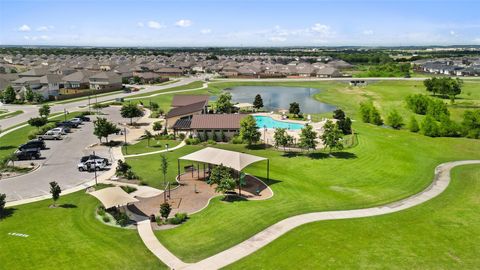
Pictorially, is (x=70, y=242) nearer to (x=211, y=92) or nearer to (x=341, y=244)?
(x=341, y=244)

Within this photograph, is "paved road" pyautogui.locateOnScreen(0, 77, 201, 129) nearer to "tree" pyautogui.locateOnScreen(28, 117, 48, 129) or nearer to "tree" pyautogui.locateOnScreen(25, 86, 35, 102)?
"tree" pyautogui.locateOnScreen(25, 86, 35, 102)

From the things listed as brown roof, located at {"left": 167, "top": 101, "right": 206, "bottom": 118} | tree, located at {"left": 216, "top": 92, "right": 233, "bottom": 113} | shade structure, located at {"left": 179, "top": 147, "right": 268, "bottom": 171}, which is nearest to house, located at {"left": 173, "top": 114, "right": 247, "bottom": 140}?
brown roof, located at {"left": 167, "top": 101, "right": 206, "bottom": 118}

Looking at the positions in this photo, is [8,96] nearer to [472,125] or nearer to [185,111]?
[185,111]

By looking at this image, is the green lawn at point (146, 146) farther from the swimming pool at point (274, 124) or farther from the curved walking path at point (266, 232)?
the curved walking path at point (266, 232)

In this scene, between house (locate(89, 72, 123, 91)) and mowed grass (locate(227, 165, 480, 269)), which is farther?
house (locate(89, 72, 123, 91))

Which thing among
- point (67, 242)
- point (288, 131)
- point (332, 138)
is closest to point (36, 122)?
point (288, 131)

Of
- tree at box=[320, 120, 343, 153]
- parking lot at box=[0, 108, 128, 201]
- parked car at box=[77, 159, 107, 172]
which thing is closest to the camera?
parking lot at box=[0, 108, 128, 201]
